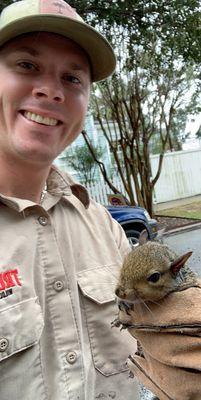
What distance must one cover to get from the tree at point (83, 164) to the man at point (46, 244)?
14770 mm

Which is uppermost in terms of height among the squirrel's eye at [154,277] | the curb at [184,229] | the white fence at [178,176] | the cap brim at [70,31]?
the white fence at [178,176]

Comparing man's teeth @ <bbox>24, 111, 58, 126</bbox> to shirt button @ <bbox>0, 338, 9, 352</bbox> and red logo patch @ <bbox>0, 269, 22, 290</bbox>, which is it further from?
shirt button @ <bbox>0, 338, 9, 352</bbox>

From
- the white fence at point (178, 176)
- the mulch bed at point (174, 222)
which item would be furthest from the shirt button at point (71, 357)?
the white fence at point (178, 176)

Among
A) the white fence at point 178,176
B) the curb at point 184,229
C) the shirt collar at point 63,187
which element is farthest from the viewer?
the white fence at point 178,176

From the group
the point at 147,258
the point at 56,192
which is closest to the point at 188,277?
the point at 147,258

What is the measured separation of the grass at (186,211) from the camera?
48.0 ft

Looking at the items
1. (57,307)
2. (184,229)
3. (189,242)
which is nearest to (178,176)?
(184,229)

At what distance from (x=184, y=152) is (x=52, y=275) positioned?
1853cm

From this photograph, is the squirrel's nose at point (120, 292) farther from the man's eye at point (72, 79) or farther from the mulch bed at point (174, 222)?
the mulch bed at point (174, 222)

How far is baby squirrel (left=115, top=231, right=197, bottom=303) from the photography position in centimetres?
139

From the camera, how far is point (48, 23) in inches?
66.1

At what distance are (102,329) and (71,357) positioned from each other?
25 cm

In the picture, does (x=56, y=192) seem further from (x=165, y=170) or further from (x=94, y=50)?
(x=165, y=170)

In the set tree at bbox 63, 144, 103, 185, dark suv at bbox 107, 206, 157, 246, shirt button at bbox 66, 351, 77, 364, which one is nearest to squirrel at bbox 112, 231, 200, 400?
shirt button at bbox 66, 351, 77, 364
